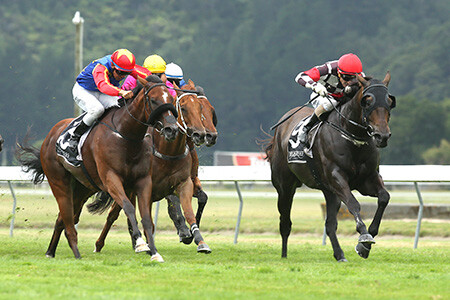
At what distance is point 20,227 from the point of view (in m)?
15.2

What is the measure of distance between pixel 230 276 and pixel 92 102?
2.88 m

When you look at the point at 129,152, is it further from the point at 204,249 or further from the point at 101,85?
the point at 204,249

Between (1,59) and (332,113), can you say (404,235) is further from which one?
(1,59)

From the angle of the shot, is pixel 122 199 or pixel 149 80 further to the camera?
pixel 149 80

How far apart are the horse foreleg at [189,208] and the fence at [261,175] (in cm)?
234

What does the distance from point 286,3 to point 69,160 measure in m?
54.7

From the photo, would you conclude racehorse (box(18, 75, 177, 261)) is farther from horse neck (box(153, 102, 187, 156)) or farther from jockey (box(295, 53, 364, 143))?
jockey (box(295, 53, 364, 143))

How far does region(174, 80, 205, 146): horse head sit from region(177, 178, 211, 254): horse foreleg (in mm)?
703

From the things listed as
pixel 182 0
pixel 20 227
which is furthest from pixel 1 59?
pixel 20 227

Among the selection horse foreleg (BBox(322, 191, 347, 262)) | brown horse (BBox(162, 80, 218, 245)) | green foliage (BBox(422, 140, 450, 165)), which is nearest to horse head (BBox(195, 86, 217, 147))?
brown horse (BBox(162, 80, 218, 245))

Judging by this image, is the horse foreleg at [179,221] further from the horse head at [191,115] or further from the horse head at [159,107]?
the horse head at [159,107]

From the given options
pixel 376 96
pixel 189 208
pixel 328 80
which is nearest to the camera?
pixel 376 96

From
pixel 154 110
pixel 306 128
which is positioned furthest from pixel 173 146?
pixel 306 128

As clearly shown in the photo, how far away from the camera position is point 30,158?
10.3 meters
